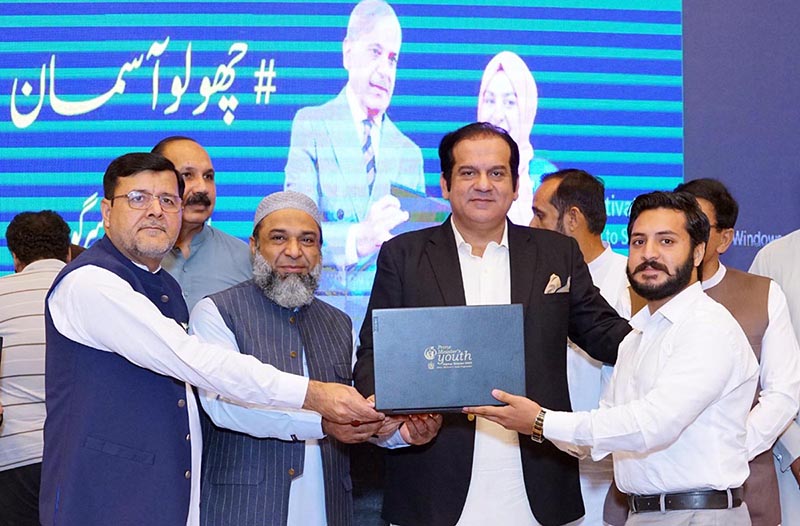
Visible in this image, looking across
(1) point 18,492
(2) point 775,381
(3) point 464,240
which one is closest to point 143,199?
(3) point 464,240

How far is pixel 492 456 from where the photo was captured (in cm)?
313

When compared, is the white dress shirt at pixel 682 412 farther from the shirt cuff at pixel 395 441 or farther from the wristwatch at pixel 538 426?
the shirt cuff at pixel 395 441

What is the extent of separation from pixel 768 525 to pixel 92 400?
236 cm

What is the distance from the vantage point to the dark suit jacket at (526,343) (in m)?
3.10

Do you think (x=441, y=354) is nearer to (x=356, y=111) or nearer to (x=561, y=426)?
(x=561, y=426)

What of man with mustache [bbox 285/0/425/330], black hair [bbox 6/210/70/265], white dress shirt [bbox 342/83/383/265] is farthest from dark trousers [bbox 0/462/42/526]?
white dress shirt [bbox 342/83/383/265]

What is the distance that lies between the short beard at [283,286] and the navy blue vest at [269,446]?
0.04 m

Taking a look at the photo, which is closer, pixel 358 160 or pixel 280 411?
pixel 280 411

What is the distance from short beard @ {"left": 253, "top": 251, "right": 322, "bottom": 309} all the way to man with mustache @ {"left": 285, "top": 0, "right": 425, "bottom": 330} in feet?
5.42

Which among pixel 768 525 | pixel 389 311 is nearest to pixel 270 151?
pixel 389 311

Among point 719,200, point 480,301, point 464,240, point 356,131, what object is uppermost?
point 356,131

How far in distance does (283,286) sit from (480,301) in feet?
2.39

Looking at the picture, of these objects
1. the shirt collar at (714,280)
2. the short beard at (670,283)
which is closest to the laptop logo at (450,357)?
the short beard at (670,283)

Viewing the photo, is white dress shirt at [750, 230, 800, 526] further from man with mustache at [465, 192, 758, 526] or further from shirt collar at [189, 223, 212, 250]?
shirt collar at [189, 223, 212, 250]
